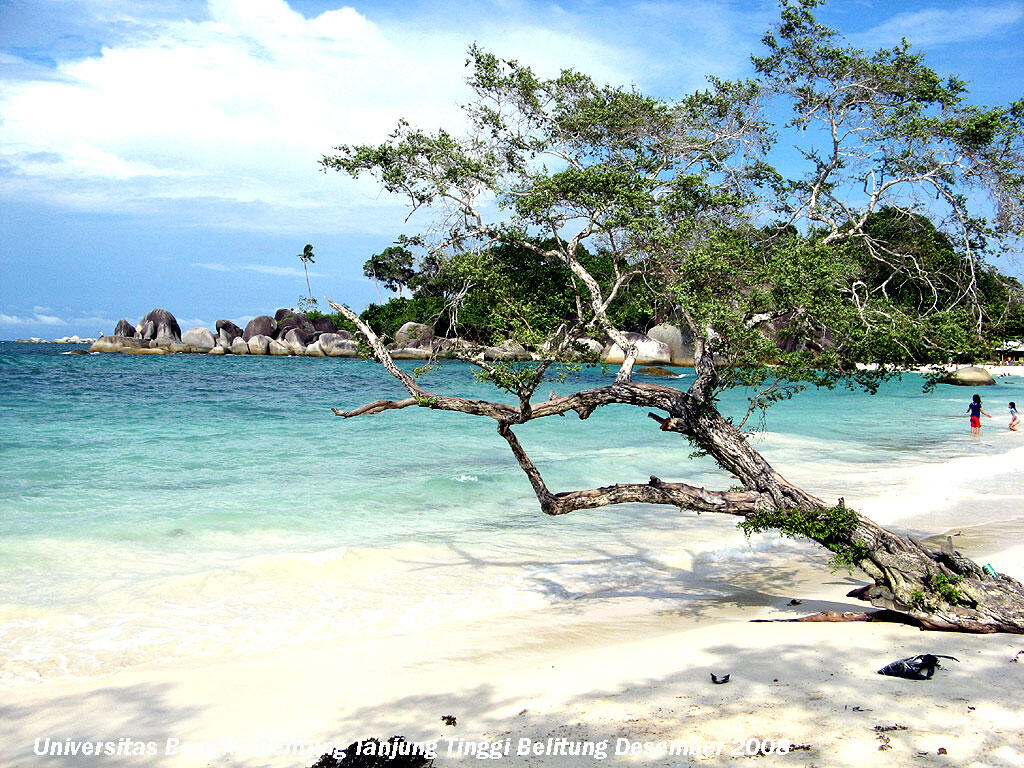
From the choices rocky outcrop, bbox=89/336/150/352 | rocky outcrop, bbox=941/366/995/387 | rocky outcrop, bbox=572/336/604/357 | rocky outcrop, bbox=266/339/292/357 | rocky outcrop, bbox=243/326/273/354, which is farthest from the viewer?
rocky outcrop, bbox=266/339/292/357

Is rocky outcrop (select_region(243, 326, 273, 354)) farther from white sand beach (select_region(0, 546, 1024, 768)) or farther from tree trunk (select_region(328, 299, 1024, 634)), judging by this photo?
white sand beach (select_region(0, 546, 1024, 768))

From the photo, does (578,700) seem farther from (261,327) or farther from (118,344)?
(118,344)

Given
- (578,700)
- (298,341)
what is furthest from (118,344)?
(578,700)

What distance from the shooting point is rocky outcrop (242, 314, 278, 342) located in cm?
7325

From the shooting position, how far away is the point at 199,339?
241 feet

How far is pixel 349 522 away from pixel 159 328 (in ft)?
231

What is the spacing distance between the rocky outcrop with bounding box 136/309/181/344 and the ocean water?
5089 cm

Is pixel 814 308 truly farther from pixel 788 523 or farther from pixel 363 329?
pixel 363 329

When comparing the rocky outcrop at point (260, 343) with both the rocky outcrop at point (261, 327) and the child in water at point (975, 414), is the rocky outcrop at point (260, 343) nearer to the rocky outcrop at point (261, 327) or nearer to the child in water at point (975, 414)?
the rocky outcrop at point (261, 327)

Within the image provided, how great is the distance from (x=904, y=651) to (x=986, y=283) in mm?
4232

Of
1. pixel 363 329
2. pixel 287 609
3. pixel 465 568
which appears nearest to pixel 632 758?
pixel 363 329

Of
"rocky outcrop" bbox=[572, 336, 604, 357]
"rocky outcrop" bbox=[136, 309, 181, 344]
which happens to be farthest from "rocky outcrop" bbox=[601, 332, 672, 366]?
"rocky outcrop" bbox=[136, 309, 181, 344]

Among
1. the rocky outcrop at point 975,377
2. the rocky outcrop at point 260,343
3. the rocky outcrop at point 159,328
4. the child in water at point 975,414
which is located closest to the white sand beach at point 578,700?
the child in water at point 975,414

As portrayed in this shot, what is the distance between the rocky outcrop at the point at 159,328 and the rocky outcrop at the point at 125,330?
0.51 metres
